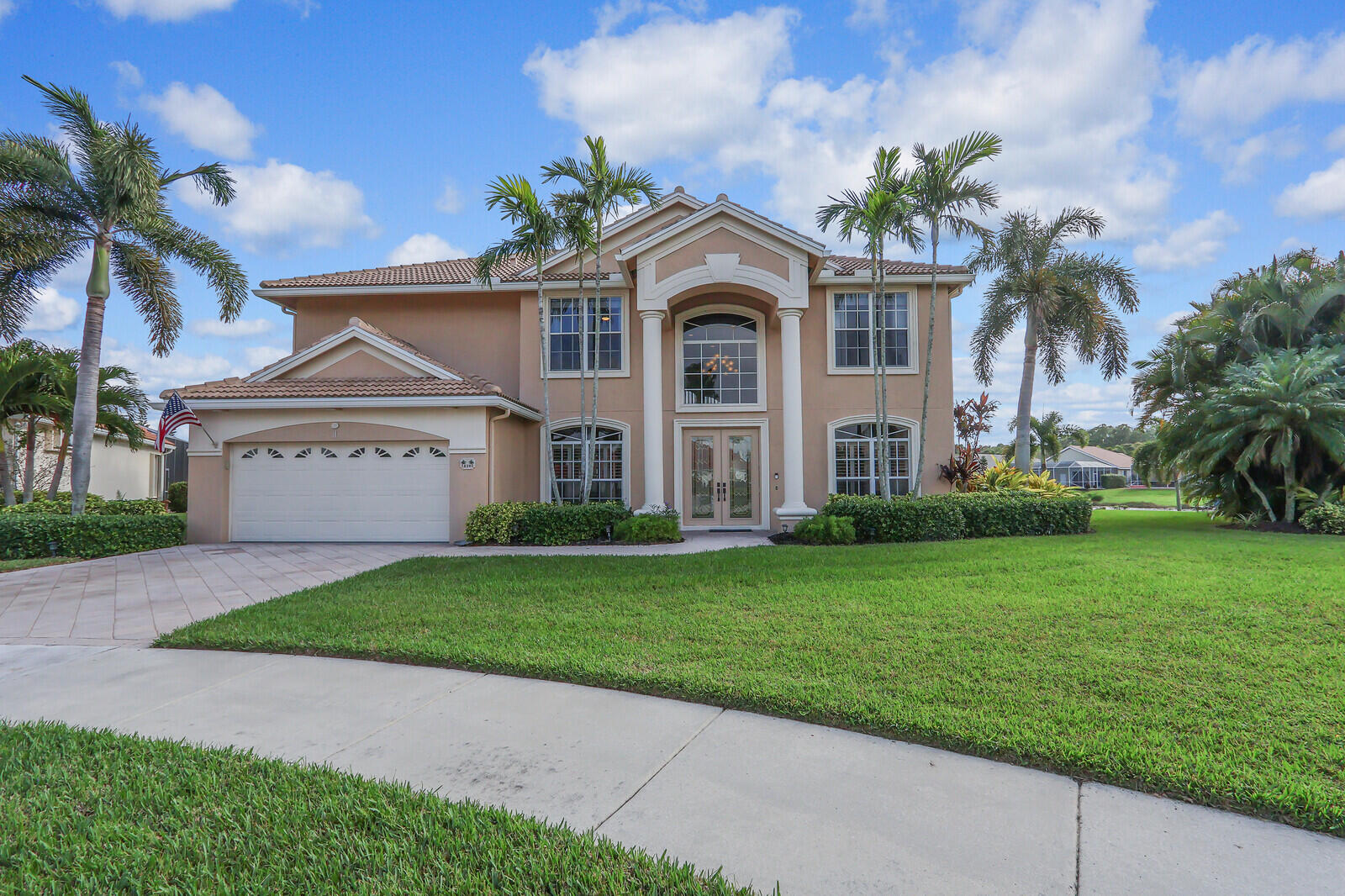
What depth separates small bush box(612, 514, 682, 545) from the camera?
42.5 ft

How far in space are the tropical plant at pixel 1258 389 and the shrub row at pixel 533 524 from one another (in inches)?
514

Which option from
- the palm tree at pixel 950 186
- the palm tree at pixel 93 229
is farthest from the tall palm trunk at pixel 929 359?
the palm tree at pixel 93 229

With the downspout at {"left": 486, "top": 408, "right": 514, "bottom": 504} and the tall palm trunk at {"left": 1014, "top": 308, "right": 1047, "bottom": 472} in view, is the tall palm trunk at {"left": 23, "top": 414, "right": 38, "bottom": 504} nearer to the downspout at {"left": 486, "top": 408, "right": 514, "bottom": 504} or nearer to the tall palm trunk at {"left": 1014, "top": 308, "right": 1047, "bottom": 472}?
the downspout at {"left": 486, "top": 408, "right": 514, "bottom": 504}

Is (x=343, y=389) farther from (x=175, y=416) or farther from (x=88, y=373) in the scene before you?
(x=88, y=373)

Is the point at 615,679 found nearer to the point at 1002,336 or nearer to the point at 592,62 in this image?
the point at 592,62

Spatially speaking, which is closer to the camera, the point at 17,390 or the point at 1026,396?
the point at 17,390

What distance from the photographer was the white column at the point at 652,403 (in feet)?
48.3

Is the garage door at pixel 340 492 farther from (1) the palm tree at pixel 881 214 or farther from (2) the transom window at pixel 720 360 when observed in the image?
(1) the palm tree at pixel 881 214

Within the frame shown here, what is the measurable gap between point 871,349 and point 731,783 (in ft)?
46.4

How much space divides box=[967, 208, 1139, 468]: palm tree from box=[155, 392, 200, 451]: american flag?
20.3 m

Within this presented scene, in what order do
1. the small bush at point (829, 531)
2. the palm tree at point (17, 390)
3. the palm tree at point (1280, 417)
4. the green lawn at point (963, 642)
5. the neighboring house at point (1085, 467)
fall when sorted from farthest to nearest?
the neighboring house at point (1085, 467)
the palm tree at point (17, 390)
the palm tree at point (1280, 417)
the small bush at point (829, 531)
the green lawn at point (963, 642)

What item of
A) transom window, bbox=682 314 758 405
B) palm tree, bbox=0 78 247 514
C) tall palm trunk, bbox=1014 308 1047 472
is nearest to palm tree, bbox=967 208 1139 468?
tall palm trunk, bbox=1014 308 1047 472

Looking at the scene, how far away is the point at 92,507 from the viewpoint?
15625 millimetres

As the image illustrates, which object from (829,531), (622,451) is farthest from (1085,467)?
(829,531)
